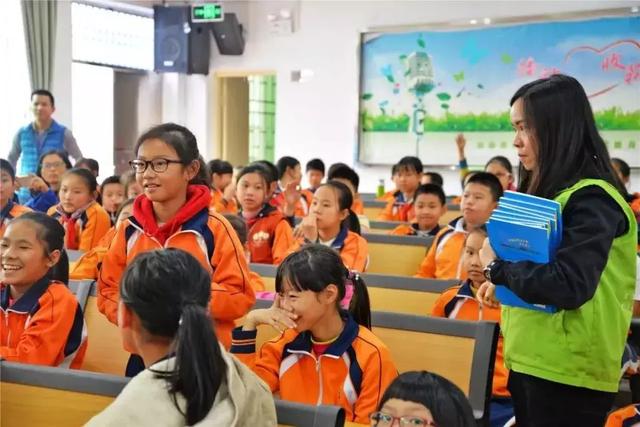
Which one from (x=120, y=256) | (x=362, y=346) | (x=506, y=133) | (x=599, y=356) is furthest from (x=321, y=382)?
(x=506, y=133)

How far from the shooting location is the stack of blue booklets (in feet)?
5.48

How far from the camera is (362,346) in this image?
233cm

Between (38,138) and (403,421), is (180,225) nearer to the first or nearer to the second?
(403,421)

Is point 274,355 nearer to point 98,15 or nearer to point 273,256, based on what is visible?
point 273,256

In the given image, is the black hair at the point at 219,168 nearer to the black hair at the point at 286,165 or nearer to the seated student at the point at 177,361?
the black hair at the point at 286,165

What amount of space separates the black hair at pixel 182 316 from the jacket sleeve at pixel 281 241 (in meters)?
2.83

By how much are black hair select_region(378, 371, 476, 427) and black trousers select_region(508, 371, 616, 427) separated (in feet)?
0.93

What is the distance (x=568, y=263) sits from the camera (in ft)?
5.45

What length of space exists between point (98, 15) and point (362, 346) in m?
8.68

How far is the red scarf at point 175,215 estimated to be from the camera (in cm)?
238

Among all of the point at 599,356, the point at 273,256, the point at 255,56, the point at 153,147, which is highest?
Result: the point at 255,56

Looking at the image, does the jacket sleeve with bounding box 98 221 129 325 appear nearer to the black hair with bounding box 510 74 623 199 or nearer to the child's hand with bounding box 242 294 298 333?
the child's hand with bounding box 242 294 298 333

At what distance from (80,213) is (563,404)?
357 centimetres

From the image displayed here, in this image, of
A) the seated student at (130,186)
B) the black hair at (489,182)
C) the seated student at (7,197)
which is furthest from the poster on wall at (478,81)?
the seated student at (7,197)
